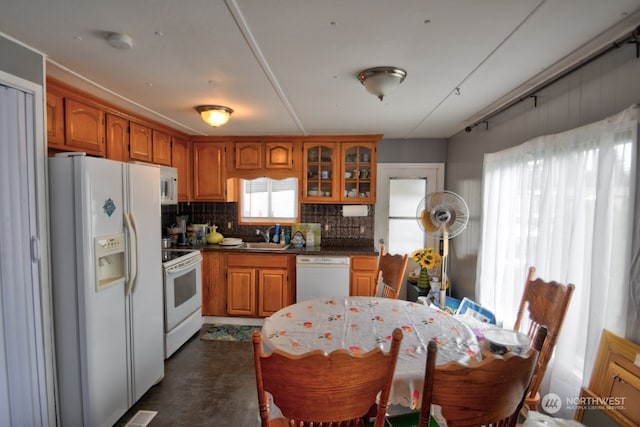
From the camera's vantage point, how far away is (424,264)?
3494 millimetres

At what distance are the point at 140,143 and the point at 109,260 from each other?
1.52 metres

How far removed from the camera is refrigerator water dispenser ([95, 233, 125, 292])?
6.14 ft

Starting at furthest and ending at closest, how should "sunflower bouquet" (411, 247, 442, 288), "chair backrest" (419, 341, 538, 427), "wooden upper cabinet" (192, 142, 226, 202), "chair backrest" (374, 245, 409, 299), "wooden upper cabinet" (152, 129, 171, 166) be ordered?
1. "wooden upper cabinet" (192, 142, 226, 202)
2. "sunflower bouquet" (411, 247, 442, 288)
3. "wooden upper cabinet" (152, 129, 171, 166)
4. "chair backrest" (374, 245, 409, 299)
5. "chair backrest" (419, 341, 538, 427)

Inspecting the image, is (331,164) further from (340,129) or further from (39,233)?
(39,233)

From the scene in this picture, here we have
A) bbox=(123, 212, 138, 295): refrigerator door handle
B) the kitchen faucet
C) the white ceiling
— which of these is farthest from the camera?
the kitchen faucet

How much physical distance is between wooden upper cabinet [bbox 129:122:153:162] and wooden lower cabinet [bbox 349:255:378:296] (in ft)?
8.20

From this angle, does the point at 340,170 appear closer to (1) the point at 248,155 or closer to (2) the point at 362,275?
(1) the point at 248,155

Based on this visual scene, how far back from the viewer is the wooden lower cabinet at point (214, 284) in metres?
3.64

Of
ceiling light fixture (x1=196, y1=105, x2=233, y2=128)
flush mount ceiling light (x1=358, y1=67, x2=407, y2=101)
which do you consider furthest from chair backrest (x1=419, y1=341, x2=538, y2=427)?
ceiling light fixture (x1=196, y1=105, x2=233, y2=128)

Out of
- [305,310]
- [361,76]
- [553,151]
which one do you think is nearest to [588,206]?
[553,151]

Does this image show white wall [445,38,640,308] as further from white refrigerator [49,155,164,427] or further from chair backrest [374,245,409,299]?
white refrigerator [49,155,164,427]

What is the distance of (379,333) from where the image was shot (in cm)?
170

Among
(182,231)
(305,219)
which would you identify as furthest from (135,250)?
(305,219)

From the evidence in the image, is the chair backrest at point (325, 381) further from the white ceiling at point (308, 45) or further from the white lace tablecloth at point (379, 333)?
the white ceiling at point (308, 45)
